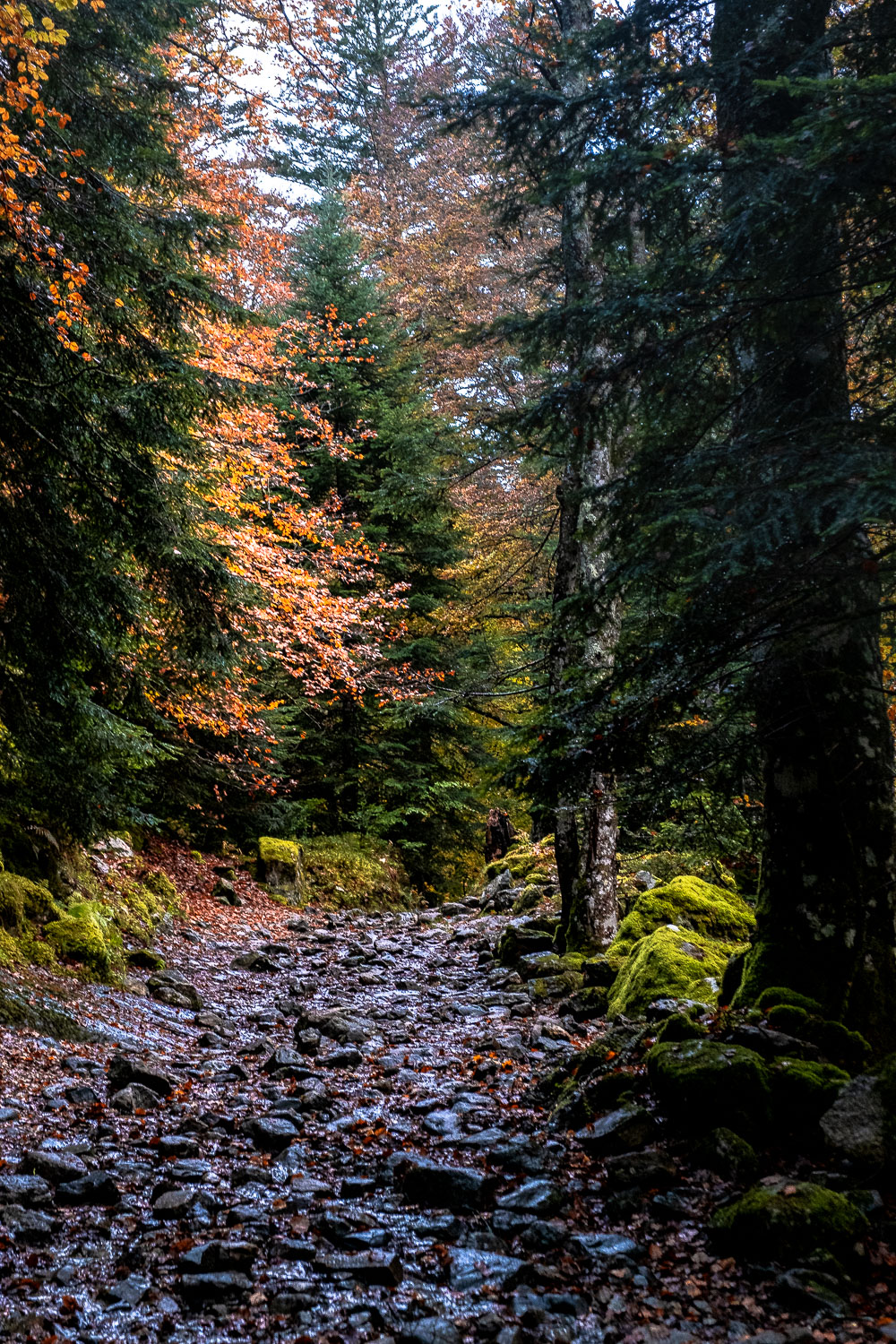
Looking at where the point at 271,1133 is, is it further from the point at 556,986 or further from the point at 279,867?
the point at 279,867

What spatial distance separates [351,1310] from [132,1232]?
1226mm

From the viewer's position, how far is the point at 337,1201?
4246 millimetres

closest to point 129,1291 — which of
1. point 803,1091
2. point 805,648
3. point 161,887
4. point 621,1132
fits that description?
point 621,1132

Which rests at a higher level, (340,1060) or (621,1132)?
(621,1132)

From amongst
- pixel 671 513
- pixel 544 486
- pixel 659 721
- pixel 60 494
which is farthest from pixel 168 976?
pixel 544 486

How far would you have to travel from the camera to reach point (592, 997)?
7754 mm

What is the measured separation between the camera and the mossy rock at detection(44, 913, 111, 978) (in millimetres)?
7902

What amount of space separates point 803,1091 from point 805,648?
224 cm

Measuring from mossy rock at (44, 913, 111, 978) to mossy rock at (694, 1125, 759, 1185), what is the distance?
616 cm

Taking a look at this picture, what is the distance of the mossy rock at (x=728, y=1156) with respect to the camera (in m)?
3.90

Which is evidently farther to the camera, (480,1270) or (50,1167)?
(50,1167)

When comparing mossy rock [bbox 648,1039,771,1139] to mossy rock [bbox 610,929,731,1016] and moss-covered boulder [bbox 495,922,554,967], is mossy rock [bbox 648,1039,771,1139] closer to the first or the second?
mossy rock [bbox 610,929,731,1016]

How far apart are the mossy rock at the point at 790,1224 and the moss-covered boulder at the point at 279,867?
13699 mm

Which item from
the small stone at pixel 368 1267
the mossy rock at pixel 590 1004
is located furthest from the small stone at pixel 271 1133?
the mossy rock at pixel 590 1004
